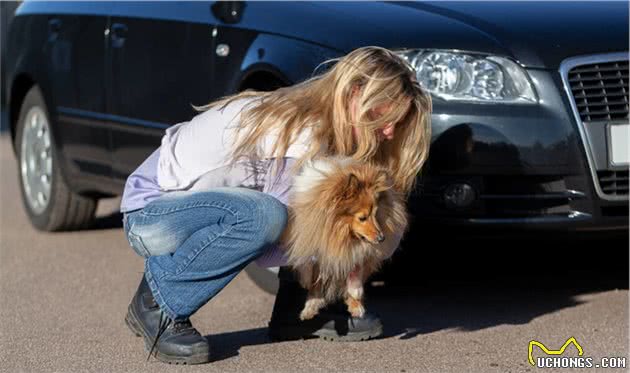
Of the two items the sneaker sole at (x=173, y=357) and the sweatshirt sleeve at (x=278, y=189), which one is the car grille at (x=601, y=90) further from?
the sneaker sole at (x=173, y=357)

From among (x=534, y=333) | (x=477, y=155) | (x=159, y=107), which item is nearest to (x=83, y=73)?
(x=159, y=107)

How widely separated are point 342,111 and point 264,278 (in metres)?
1.52

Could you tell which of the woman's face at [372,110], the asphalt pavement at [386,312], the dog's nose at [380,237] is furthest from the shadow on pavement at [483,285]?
the woman's face at [372,110]

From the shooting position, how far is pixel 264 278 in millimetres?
5719

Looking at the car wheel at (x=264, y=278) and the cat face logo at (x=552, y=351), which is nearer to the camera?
the cat face logo at (x=552, y=351)

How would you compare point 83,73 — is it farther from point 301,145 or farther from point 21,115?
point 301,145

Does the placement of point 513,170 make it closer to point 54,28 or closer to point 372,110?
point 372,110

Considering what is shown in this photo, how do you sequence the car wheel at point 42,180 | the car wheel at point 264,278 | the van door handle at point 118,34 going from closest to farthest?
the car wheel at point 264,278
the van door handle at point 118,34
the car wheel at point 42,180

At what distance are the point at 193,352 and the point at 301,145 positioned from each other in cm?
82

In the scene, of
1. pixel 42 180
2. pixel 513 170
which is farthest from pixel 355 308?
pixel 42 180

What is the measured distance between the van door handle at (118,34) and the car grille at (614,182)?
253 cm

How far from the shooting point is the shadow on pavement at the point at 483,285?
5207 millimetres

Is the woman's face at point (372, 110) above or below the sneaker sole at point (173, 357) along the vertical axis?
above

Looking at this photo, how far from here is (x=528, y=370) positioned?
4.48 meters
